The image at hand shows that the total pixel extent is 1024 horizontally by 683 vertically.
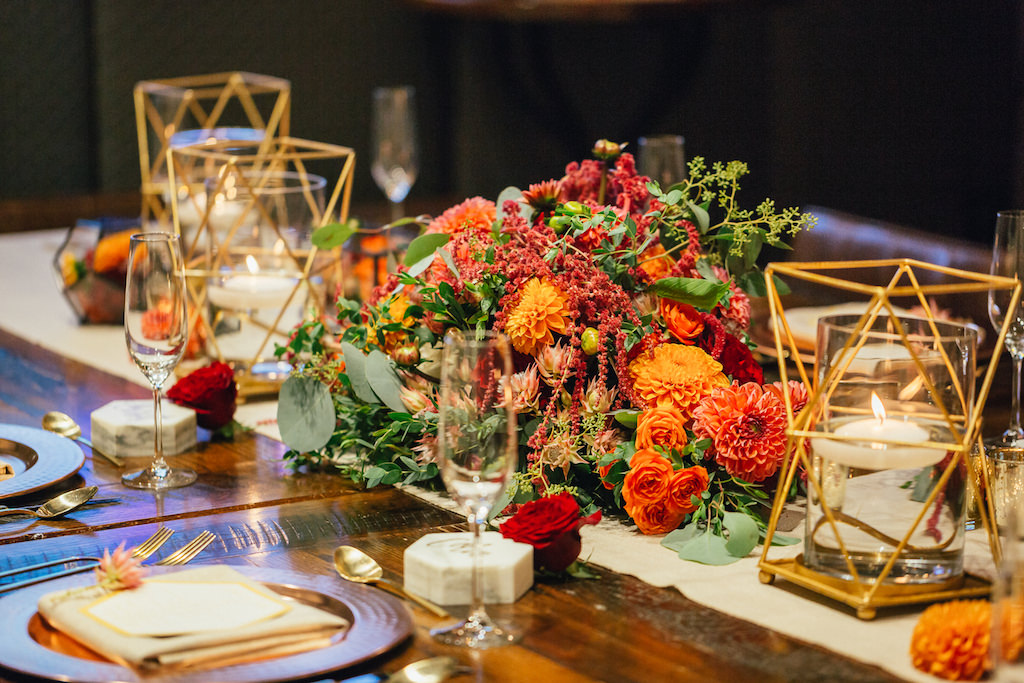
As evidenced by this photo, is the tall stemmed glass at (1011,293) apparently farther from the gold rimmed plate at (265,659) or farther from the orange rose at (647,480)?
the gold rimmed plate at (265,659)

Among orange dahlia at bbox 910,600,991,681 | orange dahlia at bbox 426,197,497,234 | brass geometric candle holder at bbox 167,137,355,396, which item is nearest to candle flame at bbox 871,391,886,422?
orange dahlia at bbox 910,600,991,681

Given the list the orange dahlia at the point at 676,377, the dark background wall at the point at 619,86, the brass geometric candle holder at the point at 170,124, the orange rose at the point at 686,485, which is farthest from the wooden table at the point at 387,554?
the dark background wall at the point at 619,86

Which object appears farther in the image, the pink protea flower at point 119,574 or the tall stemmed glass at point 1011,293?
the tall stemmed glass at point 1011,293

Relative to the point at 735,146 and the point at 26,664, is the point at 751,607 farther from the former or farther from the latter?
the point at 735,146

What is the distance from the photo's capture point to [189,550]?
1059 millimetres

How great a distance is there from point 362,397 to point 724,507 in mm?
411

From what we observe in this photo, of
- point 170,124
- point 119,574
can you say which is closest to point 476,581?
point 119,574

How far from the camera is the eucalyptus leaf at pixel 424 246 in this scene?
1290 mm

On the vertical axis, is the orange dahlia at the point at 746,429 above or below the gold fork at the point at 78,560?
above

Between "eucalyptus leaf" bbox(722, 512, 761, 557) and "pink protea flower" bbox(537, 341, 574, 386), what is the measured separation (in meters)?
0.22

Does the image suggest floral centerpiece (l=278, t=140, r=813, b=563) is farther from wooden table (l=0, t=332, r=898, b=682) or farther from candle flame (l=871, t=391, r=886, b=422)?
candle flame (l=871, t=391, r=886, b=422)

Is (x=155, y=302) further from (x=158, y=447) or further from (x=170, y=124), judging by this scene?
(x=170, y=124)

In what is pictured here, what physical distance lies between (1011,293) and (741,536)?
49 centimetres

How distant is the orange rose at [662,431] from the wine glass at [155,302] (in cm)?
49
